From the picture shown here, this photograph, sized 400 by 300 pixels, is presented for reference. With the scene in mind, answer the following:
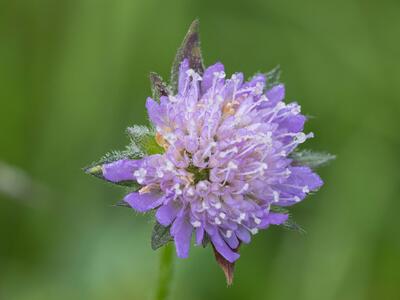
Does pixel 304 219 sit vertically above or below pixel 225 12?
below

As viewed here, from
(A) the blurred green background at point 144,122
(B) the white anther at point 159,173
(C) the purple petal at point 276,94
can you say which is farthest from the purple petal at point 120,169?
(A) the blurred green background at point 144,122

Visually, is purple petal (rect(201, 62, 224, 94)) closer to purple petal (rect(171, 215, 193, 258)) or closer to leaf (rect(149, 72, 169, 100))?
leaf (rect(149, 72, 169, 100))

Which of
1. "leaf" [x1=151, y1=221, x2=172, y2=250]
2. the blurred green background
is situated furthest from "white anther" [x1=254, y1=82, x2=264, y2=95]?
the blurred green background

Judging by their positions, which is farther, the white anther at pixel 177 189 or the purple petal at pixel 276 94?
the purple petal at pixel 276 94

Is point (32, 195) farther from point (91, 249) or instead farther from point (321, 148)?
point (321, 148)

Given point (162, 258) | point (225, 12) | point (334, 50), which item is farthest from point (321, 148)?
point (162, 258)

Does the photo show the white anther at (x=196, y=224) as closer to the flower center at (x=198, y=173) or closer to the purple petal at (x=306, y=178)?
the flower center at (x=198, y=173)
